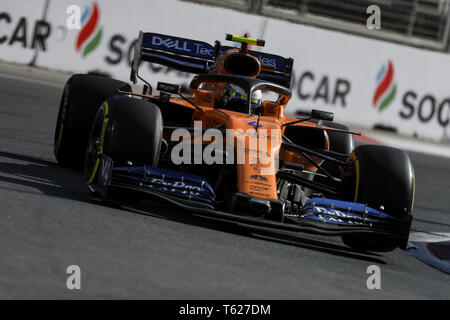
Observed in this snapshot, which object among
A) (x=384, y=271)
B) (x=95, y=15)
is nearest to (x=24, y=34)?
(x=95, y=15)

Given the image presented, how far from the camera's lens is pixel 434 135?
18.7 m

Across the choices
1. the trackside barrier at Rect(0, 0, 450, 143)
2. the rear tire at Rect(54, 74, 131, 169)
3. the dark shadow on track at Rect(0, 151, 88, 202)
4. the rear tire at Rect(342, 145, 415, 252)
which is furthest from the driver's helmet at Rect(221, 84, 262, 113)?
the trackside barrier at Rect(0, 0, 450, 143)

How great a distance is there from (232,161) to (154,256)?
1.79 meters

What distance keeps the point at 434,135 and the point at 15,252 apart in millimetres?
14236

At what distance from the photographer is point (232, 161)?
24.9ft

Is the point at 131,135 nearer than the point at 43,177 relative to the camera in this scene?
Yes

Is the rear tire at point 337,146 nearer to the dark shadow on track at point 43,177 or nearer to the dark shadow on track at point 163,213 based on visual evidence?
the dark shadow on track at point 163,213

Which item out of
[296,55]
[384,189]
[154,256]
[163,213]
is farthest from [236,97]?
→ [296,55]

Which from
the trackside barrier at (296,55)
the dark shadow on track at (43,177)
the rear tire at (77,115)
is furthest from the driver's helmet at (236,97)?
the trackside barrier at (296,55)

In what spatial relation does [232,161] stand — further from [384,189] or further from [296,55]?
[296,55]

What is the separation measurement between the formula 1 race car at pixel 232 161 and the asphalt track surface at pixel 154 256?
0.67ft

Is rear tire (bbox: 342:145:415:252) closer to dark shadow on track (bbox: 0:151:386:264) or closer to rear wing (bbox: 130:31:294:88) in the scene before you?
dark shadow on track (bbox: 0:151:386:264)

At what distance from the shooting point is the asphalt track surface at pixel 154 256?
5.21m

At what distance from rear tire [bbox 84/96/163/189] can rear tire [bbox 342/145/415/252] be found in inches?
67.2
